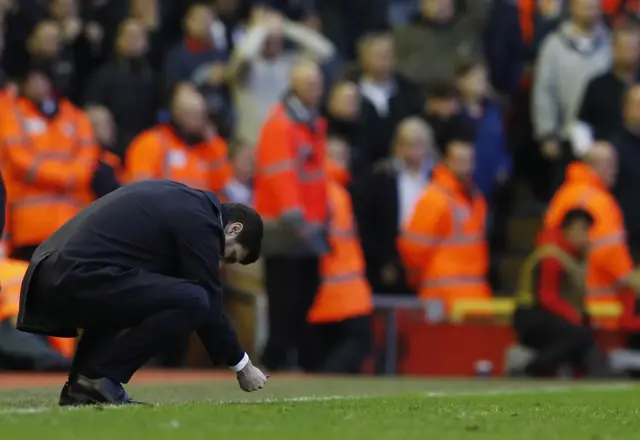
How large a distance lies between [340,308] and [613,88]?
3758mm

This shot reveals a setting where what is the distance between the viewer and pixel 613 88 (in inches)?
632

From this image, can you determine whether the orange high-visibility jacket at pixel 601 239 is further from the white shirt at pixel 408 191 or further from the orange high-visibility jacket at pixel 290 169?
the orange high-visibility jacket at pixel 290 169

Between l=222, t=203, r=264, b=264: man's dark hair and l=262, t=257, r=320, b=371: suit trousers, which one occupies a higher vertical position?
l=222, t=203, r=264, b=264: man's dark hair

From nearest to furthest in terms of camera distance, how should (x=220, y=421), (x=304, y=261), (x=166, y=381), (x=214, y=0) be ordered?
(x=220, y=421)
(x=166, y=381)
(x=304, y=261)
(x=214, y=0)

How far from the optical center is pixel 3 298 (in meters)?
12.5

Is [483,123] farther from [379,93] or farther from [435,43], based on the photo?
[435,43]

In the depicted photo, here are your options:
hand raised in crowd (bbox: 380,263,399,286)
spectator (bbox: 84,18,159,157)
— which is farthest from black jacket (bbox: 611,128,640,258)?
spectator (bbox: 84,18,159,157)

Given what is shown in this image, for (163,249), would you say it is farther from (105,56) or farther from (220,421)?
(105,56)

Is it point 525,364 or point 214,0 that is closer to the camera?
point 525,364

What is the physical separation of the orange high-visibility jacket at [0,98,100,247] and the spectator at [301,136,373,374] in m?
2.21

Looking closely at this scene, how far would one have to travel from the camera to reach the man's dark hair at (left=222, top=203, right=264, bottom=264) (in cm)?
788

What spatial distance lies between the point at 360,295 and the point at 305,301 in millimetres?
622

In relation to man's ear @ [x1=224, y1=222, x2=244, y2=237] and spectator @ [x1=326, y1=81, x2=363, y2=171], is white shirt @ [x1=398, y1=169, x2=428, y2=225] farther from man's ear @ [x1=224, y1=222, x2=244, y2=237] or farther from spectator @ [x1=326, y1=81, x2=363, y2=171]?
man's ear @ [x1=224, y1=222, x2=244, y2=237]

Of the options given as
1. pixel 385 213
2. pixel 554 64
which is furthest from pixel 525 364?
pixel 554 64
